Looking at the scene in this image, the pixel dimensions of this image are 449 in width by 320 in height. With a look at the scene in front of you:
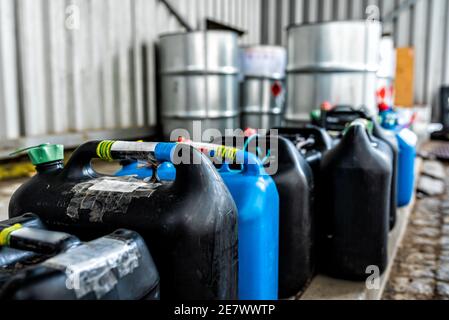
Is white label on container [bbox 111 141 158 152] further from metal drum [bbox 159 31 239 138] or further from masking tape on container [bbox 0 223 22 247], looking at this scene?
metal drum [bbox 159 31 239 138]

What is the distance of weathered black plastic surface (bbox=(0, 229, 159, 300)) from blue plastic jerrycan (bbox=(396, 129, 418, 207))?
238 cm

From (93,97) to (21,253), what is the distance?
11.6ft

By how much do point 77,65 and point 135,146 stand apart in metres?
3.36

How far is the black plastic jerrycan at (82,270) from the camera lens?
1.75 ft

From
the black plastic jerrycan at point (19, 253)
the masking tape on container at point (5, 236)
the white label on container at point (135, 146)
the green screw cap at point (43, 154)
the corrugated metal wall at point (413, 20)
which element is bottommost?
the black plastic jerrycan at point (19, 253)

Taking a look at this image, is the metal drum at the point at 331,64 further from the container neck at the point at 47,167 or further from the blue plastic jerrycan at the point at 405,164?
the container neck at the point at 47,167

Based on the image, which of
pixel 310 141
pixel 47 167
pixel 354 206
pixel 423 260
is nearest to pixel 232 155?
pixel 47 167

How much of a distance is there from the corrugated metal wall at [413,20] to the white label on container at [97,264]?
7.49 metres

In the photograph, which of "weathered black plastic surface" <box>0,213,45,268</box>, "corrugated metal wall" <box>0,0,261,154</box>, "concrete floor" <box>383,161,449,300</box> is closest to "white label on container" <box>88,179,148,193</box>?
"weathered black plastic surface" <box>0,213,45,268</box>

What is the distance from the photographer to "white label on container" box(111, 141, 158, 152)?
85cm

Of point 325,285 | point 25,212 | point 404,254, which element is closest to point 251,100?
point 404,254

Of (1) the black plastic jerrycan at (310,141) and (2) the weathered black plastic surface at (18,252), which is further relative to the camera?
(1) the black plastic jerrycan at (310,141)

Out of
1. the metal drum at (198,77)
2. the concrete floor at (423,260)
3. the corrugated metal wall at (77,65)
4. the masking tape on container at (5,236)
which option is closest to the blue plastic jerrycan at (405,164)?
the concrete floor at (423,260)

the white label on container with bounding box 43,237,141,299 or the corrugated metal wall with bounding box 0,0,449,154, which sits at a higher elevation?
the corrugated metal wall with bounding box 0,0,449,154
